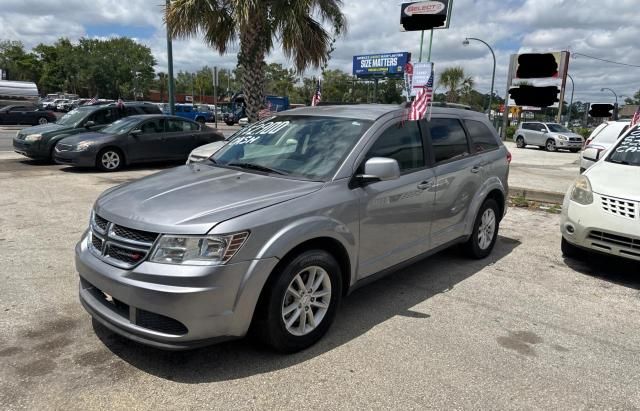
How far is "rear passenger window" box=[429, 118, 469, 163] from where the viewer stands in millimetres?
4652

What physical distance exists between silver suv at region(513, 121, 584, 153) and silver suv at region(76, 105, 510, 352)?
79.5 feet

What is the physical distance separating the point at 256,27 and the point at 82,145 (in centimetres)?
486

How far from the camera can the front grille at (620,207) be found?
4.69 m

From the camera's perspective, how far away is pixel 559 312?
4.20 meters

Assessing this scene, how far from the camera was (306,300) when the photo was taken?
10.9ft

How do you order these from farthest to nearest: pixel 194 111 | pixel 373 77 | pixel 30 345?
1. pixel 373 77
2. pixel 194 111
3. pixel 30 345

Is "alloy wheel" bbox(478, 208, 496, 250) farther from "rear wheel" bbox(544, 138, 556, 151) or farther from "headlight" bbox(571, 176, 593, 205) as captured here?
"rear wheel" bbox(544, 138, 556, 151)

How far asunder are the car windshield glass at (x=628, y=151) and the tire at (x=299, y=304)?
14.1ft

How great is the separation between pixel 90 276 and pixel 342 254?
1702mm

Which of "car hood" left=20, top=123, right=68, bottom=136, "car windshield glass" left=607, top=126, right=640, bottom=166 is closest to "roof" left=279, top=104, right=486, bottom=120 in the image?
"car windshield glass" left=607, top=126, right=640, bottom=166

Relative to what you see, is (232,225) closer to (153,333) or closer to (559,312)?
(153,333)

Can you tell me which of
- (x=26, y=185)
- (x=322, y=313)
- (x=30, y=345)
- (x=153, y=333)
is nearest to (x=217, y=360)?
(x=153, y=333)

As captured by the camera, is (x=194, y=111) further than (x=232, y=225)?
Yes

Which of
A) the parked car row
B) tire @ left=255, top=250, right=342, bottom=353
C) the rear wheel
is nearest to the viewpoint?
tire @ left=255, top=250, right=342, bottom=353
